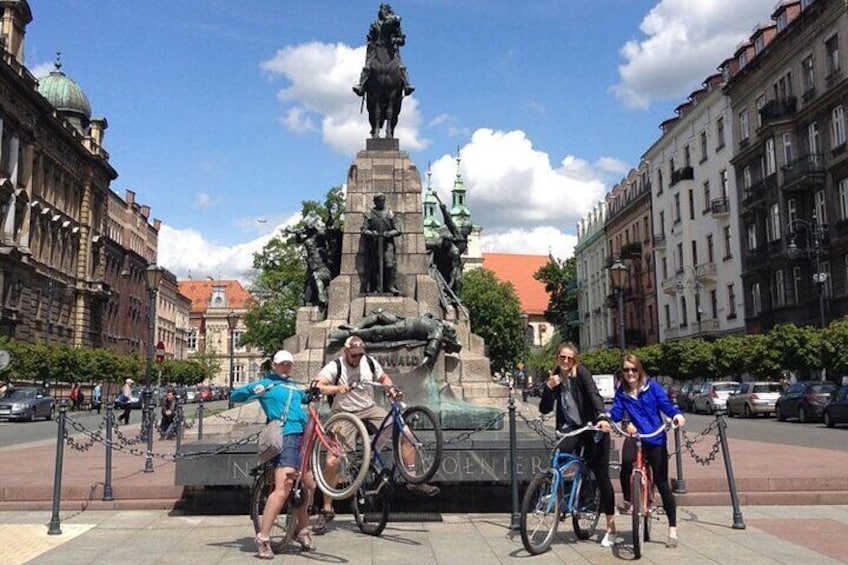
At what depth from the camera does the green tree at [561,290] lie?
93062 mm

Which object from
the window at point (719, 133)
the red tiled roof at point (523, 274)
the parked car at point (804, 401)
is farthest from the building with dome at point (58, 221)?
the red tiled roof at point (523, 274)

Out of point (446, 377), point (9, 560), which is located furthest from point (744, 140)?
point (9, 560)

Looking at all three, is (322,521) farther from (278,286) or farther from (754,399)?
(278,286)

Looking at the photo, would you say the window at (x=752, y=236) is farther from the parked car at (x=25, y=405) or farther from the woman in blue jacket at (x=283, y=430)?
the woman in blue jacket at (x=283, y=430)

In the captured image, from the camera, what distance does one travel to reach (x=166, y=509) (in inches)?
402

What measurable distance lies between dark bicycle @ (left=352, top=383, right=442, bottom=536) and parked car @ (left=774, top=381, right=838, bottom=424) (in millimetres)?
23293

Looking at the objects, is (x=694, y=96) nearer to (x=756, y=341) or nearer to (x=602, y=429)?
(x=756, y=341)

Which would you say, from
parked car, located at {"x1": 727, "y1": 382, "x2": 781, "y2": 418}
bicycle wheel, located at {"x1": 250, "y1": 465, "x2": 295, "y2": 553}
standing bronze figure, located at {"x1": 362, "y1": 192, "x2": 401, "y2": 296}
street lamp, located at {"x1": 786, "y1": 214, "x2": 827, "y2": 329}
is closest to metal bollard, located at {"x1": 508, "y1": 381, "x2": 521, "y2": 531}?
bicycle wheel, located at {"x1": 250, "y1": 465, "x2": 295, "y2": 553}

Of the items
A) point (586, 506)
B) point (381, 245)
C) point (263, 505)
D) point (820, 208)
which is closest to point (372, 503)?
point (263, 505)

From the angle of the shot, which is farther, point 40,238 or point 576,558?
point 40,238

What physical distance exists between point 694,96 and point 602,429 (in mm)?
55535

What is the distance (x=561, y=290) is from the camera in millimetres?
96438

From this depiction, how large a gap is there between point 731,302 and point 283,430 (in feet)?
158

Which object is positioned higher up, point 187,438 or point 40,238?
point 40,238
